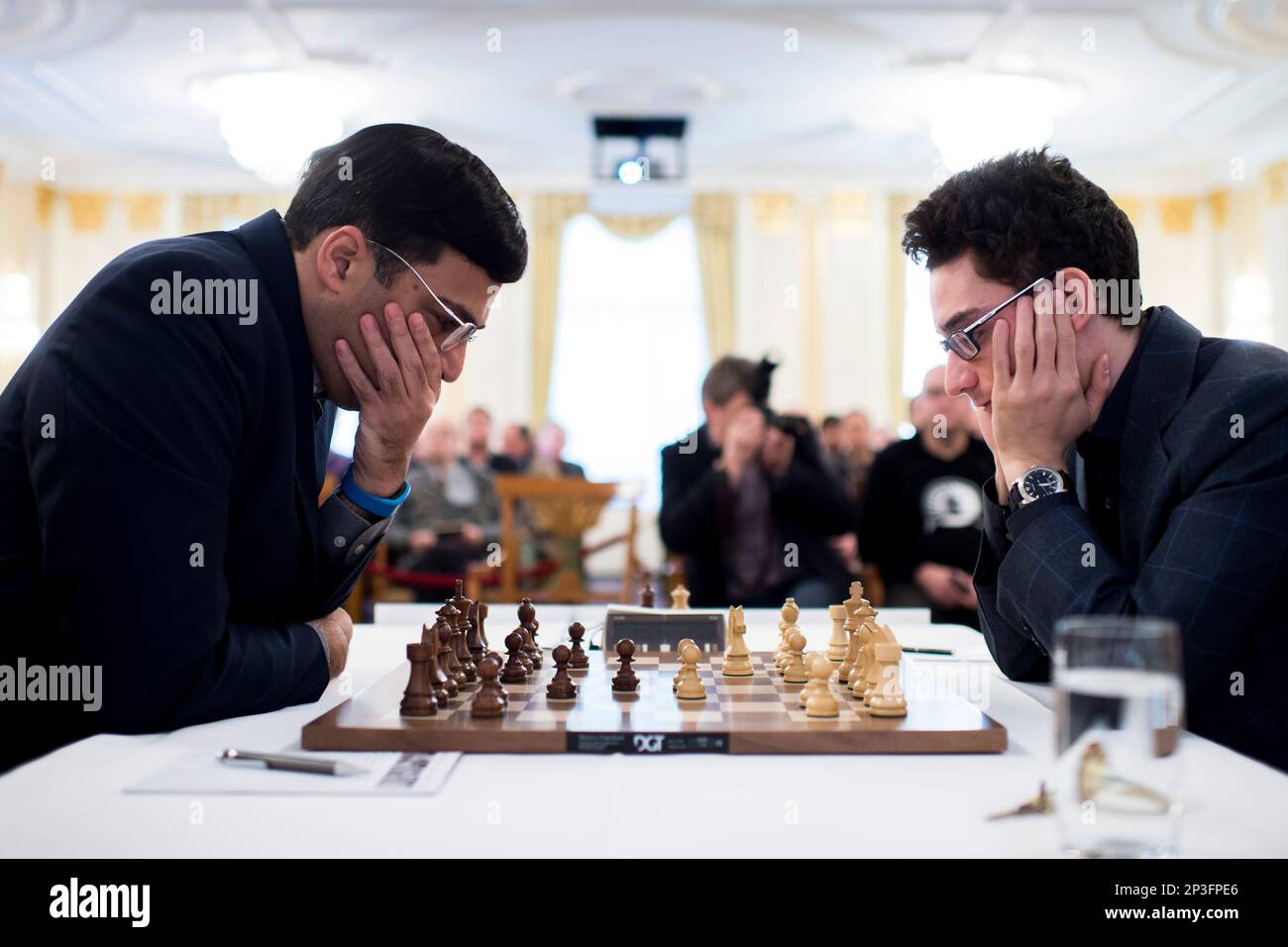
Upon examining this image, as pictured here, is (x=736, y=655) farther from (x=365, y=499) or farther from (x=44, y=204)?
(x=44, y=204)

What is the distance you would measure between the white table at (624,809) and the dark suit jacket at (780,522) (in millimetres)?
2414

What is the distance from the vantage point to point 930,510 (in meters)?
3.98

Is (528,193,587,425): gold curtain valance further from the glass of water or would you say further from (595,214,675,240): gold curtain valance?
the glass of water

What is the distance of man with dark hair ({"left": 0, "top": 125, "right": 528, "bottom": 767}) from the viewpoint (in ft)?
3.96

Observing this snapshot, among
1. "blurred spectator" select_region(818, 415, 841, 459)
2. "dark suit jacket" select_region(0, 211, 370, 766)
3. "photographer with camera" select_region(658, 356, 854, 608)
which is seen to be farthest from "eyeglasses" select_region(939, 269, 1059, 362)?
"blurred spectator" select_region(818, 415, 841, 459)

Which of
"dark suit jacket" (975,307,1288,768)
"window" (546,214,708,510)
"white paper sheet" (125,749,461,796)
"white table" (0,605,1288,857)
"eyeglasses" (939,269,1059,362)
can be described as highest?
"window" (546,214,708,510)

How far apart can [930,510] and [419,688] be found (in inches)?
122

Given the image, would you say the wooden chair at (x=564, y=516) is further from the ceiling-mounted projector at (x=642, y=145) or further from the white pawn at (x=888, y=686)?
the ceiling-mounted projector at (x=642, y=145)

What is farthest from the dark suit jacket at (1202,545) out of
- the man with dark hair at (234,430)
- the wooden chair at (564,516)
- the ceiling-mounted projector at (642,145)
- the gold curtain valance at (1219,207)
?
the gold curtain valance at (1219,207)

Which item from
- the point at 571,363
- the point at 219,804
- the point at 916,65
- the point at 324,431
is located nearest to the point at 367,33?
the point at 916,65

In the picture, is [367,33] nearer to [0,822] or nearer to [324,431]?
[324,431]

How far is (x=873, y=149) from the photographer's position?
8844 millimetres

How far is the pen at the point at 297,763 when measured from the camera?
38.2 inches

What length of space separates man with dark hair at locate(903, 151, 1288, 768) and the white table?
0.22m
